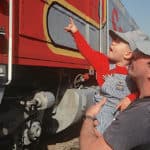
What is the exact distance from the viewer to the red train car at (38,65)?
409 centimetres

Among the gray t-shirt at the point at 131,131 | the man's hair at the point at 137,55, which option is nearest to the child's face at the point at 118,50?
the man's hair at the point at 137,55

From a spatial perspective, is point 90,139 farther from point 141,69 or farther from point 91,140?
point 141,69

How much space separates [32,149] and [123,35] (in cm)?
347

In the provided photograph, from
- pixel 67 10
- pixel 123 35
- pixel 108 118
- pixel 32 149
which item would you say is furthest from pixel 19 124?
pixel 123 35

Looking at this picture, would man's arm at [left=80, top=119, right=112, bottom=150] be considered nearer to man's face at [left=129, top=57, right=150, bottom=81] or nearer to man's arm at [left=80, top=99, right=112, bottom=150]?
man's arm at [left=80, top=99, right=112, bottom=150]

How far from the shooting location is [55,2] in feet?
17.4

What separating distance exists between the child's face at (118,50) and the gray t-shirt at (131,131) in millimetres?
1104

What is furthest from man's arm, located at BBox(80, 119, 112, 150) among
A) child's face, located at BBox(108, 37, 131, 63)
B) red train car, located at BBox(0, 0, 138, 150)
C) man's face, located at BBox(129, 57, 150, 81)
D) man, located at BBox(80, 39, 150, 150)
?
red train car, located at BBox(0, 0, 138, 150)

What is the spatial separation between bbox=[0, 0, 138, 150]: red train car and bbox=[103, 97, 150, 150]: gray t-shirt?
2.00 m

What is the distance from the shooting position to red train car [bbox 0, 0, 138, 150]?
13.4 ft

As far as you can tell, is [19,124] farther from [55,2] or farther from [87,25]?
[87,25]

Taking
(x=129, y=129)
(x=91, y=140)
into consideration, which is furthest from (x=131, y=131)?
(x=91, y=140)

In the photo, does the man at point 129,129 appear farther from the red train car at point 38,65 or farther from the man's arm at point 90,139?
the red train car at point 38,65

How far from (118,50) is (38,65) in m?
1.76
